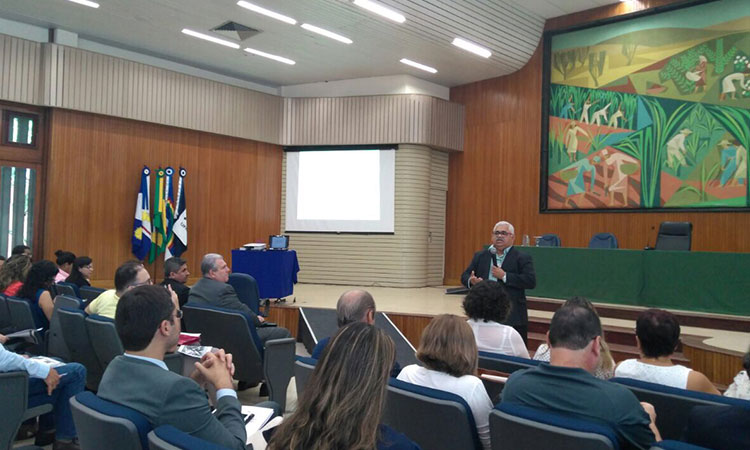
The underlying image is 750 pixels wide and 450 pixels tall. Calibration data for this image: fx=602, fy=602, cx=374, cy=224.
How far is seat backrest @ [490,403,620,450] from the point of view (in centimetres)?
164

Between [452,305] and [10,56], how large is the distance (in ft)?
24.6

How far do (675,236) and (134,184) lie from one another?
339 inches

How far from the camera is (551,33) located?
1062 centimetres

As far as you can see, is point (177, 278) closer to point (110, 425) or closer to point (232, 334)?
point (232, 334)

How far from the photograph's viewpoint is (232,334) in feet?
15.2

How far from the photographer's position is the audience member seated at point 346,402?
1369mm

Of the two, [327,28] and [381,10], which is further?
[327,28]

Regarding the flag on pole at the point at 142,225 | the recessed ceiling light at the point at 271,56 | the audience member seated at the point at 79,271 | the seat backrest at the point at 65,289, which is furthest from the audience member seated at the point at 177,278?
the recessed ceiling light at the point at 271,56

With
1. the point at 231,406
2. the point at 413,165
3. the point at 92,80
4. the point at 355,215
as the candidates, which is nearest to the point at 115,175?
the point at 92,80

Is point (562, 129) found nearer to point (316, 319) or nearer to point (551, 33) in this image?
point (551, 33)

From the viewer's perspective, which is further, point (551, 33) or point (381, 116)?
point (381, 116)

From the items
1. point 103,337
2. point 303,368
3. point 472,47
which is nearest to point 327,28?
point 472,47

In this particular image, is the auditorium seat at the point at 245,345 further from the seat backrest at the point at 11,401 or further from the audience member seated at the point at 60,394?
the seat backrest at the point at 11,401

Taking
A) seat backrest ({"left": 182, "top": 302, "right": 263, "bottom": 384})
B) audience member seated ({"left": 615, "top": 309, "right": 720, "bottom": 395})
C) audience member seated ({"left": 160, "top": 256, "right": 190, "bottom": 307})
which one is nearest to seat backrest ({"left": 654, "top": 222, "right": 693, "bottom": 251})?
seat backrest ({"left": 182, "top": 302, "right": 263, "bottom": 384})
